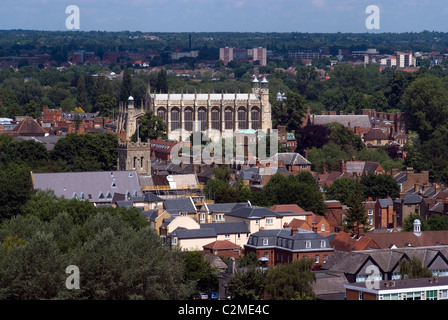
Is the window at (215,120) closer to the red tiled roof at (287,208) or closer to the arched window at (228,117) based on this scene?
the arched window at (228,117)

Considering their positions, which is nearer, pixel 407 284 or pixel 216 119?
pixel 407 284

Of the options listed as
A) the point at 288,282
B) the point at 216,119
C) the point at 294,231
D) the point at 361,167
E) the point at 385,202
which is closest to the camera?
the point at 288,282

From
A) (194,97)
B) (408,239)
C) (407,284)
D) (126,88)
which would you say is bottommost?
(408,239)

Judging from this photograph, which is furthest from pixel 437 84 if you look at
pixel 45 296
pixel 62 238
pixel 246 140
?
pixel 45 296

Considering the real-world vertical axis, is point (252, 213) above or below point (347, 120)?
above

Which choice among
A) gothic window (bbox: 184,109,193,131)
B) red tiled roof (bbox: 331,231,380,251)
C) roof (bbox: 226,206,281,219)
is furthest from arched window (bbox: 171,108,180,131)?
red tiled roof (bbox: 331,231,380,251)

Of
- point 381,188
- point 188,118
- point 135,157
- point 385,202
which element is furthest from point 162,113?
point 385,202

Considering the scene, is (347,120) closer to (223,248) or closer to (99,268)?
(223,248)

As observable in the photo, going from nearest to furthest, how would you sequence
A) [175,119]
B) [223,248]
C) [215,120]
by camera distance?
[223,248] → [175,119] → [215,120]
